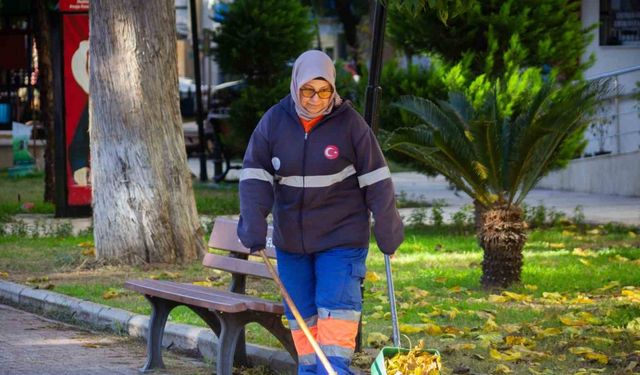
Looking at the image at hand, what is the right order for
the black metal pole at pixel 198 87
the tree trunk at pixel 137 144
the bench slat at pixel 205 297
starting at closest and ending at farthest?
the bench slat at pixel 205 297 < the tree trunk at pixel 137 144 < the black metal pole at pixel 198 87

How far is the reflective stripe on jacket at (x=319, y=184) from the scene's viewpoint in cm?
632

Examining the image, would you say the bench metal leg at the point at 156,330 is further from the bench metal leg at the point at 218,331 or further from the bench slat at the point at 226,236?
the bench slat at the point at 226,236

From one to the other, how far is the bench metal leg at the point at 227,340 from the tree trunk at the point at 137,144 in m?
4.89

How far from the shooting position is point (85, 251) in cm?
1312

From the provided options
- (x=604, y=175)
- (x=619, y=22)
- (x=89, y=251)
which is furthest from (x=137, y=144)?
(x=619, y=22)

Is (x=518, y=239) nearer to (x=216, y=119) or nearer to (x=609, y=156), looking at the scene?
(x=609, y=156)

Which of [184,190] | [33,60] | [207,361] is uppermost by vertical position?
[33,60]

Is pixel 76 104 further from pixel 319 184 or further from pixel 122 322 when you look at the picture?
pixel 319 184

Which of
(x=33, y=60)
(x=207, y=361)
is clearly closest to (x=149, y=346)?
(x=207, y=361)

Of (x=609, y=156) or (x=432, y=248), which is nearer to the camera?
(x=432, y=248)

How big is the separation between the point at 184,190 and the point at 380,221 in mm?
6204

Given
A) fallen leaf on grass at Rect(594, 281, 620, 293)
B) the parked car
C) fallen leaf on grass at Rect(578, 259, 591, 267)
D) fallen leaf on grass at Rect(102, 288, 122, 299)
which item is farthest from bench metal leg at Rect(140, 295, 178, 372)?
the parked car

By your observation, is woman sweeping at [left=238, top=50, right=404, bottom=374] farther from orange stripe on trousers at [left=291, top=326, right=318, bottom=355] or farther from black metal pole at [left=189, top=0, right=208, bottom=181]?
black metal pole at [left=189, top=0, right=208, bottom=181]

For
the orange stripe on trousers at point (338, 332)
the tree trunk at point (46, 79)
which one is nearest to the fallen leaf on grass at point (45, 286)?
the orange stripe on trousers at point (338, 332)
